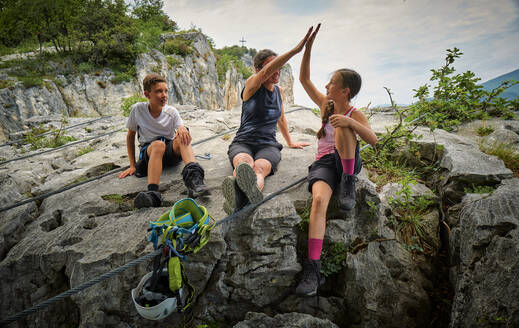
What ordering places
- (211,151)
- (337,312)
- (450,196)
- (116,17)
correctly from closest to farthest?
(337,312)
(450,196)
(211,151)
(116,17)

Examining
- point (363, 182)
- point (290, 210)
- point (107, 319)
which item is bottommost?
point (107, 319)

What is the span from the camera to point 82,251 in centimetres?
219

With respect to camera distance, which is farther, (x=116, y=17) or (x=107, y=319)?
(x=116, y=17)

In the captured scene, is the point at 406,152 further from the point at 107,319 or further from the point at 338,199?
the point at 107,319

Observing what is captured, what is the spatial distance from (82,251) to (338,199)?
2.71 metres

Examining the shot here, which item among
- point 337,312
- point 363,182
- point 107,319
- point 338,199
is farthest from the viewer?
point 363,182

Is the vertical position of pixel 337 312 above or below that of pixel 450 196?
below

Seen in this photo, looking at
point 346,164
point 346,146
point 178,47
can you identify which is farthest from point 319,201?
point 178,47

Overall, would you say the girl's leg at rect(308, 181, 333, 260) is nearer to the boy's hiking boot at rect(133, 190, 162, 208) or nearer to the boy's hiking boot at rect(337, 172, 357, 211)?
the boy's hiking boot at rect(337, 172, 357, 211)

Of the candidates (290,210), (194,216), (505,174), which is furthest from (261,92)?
(505,174)

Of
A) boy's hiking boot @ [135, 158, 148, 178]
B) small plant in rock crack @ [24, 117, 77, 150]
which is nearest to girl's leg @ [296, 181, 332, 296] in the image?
boy's hiking boot @ [135, 158, 148, 178]

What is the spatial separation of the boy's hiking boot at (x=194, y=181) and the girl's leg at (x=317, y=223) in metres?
1.32

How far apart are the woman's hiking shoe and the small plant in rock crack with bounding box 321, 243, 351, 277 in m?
1.09

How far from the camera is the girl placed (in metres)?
2.30
